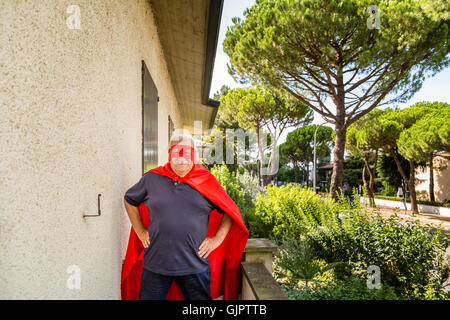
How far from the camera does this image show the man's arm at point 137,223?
1.74 m

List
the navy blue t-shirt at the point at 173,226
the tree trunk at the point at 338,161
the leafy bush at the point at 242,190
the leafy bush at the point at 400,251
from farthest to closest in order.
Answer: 1. the tree trunk at the point at 338,161
2. the leafy bush at the point at 242,190
3. the leafy bush at the point at 400,251
4. the navy blue t-shirt at the point at 173,226

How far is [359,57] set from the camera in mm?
9789

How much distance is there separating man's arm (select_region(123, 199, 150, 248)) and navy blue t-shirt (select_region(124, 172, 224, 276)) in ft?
0.18

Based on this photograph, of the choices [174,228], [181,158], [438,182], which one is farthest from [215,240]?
[438,182]

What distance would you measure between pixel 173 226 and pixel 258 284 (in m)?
0.75

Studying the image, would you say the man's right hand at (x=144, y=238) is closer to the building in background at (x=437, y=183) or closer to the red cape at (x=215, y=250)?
the red cape at (x=215, y=250)

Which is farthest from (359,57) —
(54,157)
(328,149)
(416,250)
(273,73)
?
(328,149)

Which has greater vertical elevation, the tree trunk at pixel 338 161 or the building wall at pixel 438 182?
the tree trunk at pixel 338 161

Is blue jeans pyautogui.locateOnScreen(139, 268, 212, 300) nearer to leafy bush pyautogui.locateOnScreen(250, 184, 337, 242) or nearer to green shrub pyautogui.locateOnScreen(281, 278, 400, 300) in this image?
green shrub pyautogui.locateOnScreen(281, 278, 400, 300)

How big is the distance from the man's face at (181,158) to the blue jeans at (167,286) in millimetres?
642

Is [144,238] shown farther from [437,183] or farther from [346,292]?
[437,183]

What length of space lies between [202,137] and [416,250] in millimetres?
13338

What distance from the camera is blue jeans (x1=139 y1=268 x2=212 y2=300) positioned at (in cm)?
167

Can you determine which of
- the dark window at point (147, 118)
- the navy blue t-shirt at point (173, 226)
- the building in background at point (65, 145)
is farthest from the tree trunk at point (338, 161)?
the navy blue t-shirt at point (173, 226)
